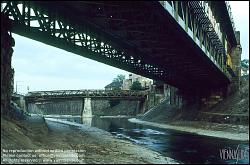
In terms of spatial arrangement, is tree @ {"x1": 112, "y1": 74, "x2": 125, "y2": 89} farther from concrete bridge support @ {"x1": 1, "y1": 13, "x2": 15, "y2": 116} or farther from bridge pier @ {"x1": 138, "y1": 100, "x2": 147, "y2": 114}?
concrete bridge support @ {"x1": 1, "y1": 13, "x2": 15, "y2": 116}

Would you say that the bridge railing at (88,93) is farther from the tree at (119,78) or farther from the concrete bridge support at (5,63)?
the tree at (119,78)

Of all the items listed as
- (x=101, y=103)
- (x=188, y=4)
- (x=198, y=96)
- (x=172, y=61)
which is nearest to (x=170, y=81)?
(x=198, y=96)

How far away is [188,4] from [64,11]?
8963 mm

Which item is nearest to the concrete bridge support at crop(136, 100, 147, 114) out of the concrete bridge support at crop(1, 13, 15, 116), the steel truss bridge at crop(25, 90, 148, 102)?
the steel truss bridge at crop(25, 90, 148, 102)

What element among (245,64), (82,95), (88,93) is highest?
(245,64)

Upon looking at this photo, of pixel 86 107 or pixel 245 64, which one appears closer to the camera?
pixel 86 107

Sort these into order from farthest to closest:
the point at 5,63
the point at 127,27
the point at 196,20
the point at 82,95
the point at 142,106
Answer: the point at 142,106 → the point at 82,95 → the point at 196,20 → the point at 127,27 → the point at 5,63

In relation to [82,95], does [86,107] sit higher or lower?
lower

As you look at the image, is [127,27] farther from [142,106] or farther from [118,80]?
[118,80]

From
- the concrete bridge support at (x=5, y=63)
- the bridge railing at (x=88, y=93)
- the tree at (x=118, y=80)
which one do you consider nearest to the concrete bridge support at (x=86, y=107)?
the bridge railing at (x=88, y=93)

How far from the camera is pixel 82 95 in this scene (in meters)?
91.6

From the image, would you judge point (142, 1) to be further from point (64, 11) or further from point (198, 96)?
point (198, 96)

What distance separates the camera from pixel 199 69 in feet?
149

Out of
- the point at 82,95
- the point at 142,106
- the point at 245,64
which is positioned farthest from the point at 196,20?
the point at 245,64
